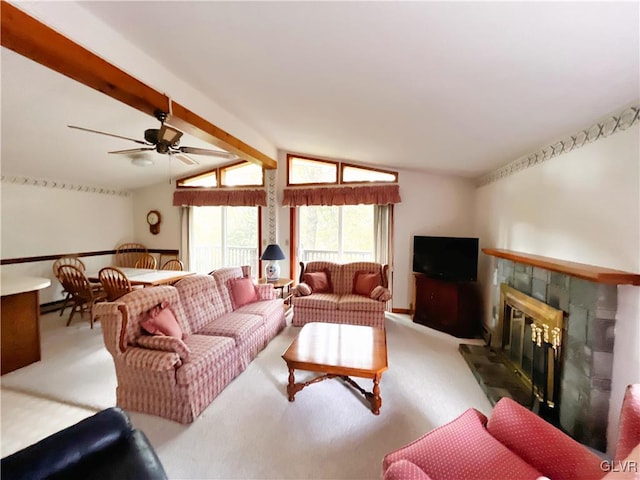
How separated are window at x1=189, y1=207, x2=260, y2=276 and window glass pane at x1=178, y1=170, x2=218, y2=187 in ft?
1.62

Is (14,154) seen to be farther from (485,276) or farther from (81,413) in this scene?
(485,276)

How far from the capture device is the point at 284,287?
4809mm

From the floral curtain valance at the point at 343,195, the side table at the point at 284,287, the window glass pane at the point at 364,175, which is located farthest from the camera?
the window glass pane at the point at 364,175

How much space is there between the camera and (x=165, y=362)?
197cm

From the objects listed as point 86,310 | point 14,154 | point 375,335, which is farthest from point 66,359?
point 375,335

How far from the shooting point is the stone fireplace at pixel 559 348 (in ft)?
5.73

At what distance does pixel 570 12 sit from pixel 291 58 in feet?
4.68

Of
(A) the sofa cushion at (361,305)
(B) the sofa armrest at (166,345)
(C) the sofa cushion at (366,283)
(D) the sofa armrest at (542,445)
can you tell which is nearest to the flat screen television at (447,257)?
(C) the sofa cushion at (366,283)

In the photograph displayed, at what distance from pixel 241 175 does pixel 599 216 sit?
514 centimetres

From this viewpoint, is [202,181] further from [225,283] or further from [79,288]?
[225,283]

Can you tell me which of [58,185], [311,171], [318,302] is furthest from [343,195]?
[58,185]

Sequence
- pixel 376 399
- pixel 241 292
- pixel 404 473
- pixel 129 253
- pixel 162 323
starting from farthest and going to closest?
pixel 129 253 < pixel 241 292 < pixel 162 323 < pixel 376 399 < pixel 404 473

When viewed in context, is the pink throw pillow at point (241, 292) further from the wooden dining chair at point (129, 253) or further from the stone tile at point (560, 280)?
the wooden dining chair at point (129, 253)

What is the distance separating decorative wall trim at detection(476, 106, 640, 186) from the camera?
1660 millimetres
